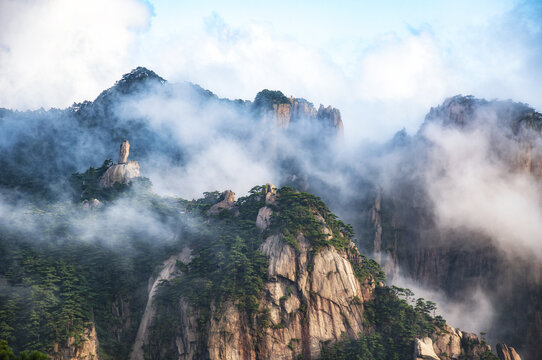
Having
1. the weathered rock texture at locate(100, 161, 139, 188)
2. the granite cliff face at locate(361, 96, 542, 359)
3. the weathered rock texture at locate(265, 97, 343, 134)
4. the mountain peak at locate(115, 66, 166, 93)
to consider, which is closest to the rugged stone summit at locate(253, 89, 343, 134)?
the weathered rock texture at locate(265, 97, 343, 134)

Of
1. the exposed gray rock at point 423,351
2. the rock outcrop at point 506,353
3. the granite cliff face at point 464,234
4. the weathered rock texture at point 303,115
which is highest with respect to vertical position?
the weathered rock texture at point 303,115

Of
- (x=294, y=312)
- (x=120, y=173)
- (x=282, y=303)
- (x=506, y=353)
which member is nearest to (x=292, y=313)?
(x=294, y=312)

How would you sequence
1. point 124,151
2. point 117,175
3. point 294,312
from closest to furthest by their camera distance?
point 294,312 < point 117,175 < point 124,151

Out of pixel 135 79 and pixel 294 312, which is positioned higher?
pixel 135 79

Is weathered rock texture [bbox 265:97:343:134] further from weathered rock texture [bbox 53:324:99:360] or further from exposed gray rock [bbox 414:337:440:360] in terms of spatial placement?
weathered rock texture [bbox 53:324:99:360]

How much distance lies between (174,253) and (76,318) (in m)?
15.2

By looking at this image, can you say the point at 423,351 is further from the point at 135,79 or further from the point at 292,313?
the point at 135,79

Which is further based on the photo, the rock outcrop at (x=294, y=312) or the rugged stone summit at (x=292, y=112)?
the rugged stone summit at (x=292, y=112)

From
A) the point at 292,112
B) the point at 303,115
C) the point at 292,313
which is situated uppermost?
the point at 292,112

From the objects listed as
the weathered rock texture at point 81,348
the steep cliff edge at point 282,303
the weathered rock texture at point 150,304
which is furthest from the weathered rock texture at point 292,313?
the weathered rock texture at point 81,348

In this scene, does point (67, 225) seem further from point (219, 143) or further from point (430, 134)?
point (430, 134)

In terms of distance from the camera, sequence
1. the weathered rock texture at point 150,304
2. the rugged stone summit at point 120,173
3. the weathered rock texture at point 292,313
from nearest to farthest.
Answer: the weathered rock texture at point 292,313 < the weathered rock texture at point 150,304 < the rugged stone summit at point 120,173

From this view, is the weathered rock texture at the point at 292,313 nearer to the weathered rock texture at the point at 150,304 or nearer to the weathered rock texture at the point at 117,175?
the weathered rock texture at the point at 150,304

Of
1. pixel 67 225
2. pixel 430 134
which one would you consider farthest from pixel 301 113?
pixel 67 225
